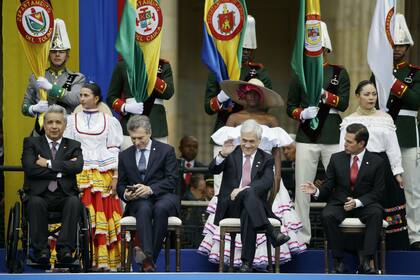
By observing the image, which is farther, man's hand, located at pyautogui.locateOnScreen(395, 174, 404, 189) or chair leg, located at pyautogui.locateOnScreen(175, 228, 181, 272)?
man's hand, located at pyautogui.locateOnScreen(395, 174, 404, 189)

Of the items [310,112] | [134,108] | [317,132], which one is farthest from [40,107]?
[317,132]

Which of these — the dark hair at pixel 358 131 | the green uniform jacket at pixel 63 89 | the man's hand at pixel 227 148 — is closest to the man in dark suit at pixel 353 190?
the dark hair at pixel 358 131

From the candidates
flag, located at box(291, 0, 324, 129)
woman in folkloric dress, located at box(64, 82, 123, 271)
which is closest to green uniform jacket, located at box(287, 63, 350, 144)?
flag, located at box(291, 0, 324, 129)

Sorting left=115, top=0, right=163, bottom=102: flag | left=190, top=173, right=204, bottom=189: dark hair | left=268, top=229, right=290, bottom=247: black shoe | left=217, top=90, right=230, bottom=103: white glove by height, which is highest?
left=115, top=0, right=163, bottom=102: flag

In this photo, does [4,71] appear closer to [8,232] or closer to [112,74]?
[112,74]

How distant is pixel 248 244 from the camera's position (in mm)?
16922

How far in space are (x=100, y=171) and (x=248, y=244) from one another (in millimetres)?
1917

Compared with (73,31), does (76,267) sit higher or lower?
lower

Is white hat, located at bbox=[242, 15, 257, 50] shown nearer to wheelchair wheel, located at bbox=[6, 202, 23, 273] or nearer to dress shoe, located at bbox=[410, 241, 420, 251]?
dress shoe, located at bbox=[410, 241, 420, 251]

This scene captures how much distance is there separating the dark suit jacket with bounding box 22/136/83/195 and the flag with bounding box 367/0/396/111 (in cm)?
297

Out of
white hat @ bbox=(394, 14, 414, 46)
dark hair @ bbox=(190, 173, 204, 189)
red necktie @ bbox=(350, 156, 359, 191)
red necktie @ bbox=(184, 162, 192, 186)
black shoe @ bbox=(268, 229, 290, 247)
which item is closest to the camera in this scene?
black shoe @ bbox=(268, 229, 290, 247)

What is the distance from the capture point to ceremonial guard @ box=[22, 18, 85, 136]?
1827cm

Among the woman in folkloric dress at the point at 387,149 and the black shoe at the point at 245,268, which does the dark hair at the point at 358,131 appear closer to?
the woman in folkloric dress at the point at 387,149

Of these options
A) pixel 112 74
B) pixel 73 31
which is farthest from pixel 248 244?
pixel 73 31
